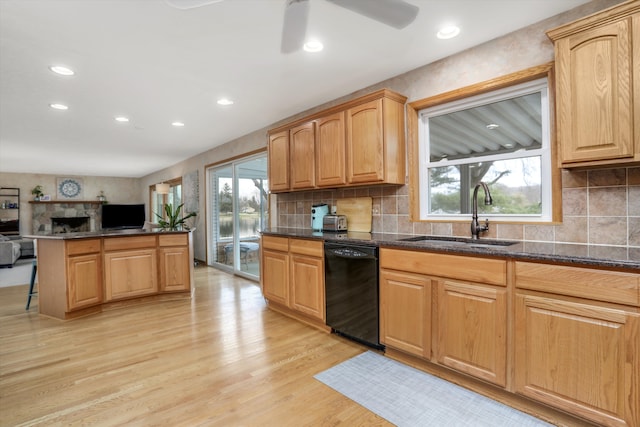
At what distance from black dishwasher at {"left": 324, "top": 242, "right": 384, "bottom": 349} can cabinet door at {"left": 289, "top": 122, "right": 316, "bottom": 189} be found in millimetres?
960

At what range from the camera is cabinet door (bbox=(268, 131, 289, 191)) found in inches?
150

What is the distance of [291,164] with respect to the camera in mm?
3750

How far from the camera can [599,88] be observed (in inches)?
67.6

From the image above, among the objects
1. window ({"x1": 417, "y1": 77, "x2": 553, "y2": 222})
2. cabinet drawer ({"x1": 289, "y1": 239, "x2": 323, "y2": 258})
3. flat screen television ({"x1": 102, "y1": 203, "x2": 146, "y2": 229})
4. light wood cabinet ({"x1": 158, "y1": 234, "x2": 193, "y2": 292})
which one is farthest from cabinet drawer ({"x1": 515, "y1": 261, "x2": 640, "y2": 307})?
flat screen television ({"x1": 102, "y1": 203, "x2": 146, "y2": 229})

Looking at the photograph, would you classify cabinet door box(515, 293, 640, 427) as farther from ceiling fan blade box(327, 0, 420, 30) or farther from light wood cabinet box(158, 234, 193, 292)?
light wood cabinet box(158, 234, 193, 292)

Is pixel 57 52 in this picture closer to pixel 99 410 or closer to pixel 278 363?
pixel 99 410

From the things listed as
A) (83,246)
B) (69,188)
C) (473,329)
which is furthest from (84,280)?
(69,188)

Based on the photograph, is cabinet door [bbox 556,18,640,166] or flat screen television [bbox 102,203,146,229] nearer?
cabinet door [bbox 556,18,640,166]

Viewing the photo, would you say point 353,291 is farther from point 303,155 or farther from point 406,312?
point 303,155

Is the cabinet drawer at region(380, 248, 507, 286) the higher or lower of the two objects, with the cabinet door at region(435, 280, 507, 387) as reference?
higher

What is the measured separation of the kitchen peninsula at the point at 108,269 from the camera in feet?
11.3

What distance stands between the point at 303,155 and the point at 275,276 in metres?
1.41

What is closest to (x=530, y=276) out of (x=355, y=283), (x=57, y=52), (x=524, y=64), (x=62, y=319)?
(x=355, y=283)

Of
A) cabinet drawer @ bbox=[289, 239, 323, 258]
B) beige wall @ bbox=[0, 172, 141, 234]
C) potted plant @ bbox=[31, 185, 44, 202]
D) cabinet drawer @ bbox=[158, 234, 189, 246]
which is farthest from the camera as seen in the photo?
potted plant @ bbox=[31, 185, 44, 202]
